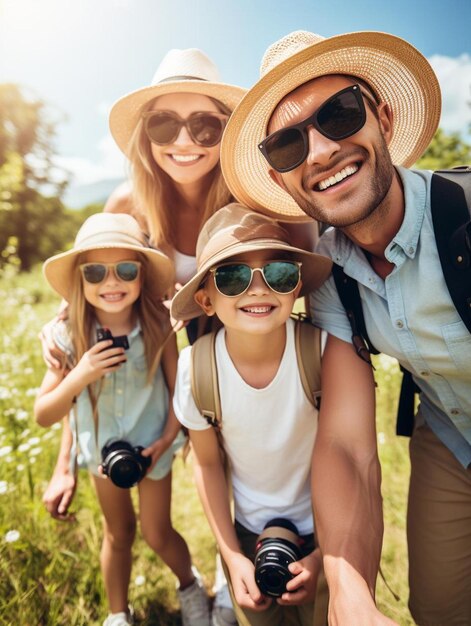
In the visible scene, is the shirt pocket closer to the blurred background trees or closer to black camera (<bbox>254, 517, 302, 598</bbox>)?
black camera (<bbox>254, 517, 302, 598</bbox>)

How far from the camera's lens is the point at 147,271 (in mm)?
2420

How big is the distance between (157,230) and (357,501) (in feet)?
6.14

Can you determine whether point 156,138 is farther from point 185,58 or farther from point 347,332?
point 347,332

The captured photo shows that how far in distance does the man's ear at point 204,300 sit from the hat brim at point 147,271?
1.36ft

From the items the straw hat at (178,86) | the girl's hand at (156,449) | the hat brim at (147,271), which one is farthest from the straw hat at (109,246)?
the girl's hand at (156,449)

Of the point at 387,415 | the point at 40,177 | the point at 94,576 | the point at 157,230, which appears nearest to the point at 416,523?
the point at 387,415

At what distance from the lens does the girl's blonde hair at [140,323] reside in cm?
231

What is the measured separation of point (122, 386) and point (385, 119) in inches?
75.3

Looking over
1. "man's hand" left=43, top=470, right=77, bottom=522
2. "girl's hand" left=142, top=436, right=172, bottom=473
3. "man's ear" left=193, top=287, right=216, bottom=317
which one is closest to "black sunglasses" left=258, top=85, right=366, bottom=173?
"man's ear" left=193, top=287, right=216, bottom=317

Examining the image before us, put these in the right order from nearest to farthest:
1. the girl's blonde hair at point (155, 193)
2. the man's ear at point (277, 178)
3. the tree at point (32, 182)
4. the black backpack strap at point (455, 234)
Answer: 1. the black backpack strap at point (455, 234)
2. the man's ear at point (277, 178)
3. the girl's blonde hair at point (155, 193)
4. the tree at point (32, 182)

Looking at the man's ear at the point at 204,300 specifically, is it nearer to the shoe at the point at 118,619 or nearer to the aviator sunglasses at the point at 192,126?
the aviator sunglasses at the point at 192,126

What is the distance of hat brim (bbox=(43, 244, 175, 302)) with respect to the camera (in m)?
2.23

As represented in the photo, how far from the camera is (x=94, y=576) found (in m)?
2.51

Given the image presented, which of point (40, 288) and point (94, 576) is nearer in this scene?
point (94, 576)
